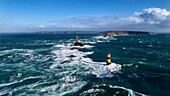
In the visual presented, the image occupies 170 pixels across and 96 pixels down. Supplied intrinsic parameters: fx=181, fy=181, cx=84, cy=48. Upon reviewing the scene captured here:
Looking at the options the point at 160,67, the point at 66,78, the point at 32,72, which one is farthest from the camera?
the point at 160,67

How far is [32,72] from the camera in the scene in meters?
28.4

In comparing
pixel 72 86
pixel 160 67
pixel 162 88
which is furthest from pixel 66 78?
pixel 160 67

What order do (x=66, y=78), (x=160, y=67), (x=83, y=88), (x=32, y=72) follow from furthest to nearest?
(x=160, y=67) < (x=32, y=72) < (x=66, y=78) < (x=83, y=88)

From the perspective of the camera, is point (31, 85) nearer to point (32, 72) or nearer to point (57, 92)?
point (57, 92)

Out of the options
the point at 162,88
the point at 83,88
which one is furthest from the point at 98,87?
the point at 162,88

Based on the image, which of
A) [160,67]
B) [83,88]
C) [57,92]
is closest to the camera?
[57,92]

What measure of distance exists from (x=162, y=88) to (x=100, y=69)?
10956 millimetres

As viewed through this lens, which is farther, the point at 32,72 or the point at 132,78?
the point at 32,72

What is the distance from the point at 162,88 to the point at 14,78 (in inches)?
772

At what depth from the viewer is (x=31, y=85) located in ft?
73.5

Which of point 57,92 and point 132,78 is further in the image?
point 132,78

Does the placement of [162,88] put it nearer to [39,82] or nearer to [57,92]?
[57,92]

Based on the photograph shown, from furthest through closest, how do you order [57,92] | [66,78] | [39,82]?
[66,78] → [39,82] → [57,92]

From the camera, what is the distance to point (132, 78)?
81.5ft
